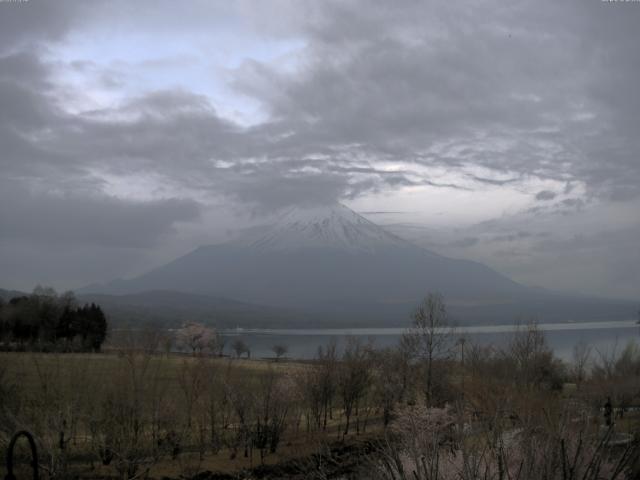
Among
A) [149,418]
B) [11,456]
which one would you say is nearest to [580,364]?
[149,418]

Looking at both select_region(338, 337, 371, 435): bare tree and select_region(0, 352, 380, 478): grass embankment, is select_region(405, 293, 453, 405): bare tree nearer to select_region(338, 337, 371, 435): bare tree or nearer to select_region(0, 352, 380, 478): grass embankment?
select_region(338, 337, 371, 435): bare tree

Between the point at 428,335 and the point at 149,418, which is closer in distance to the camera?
the point at 149,418

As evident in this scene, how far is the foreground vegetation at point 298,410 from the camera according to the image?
1684cm

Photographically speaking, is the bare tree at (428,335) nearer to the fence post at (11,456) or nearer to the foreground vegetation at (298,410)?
the foreground vegetation at (298,410)

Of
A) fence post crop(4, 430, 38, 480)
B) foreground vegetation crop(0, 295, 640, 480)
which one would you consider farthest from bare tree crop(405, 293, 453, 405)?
fence post crop(4, 430, 38, 480)

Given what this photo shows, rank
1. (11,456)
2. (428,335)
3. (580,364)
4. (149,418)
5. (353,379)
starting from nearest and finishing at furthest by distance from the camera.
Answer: (11,456) → (149,418) → (353,379) → (580,364) → (428,335)

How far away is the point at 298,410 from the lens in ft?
120

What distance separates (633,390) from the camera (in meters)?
39.7

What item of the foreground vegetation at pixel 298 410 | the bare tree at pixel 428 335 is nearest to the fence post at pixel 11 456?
the foreground vegetation at pixel 298 410

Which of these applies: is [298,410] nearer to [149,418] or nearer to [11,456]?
[149,418]

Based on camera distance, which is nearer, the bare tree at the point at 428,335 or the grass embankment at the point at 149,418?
the grass embankment at the point at 149,418

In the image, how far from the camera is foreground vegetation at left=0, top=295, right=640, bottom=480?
663 inches

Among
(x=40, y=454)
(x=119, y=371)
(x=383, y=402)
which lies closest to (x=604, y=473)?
(x=40, y=454)

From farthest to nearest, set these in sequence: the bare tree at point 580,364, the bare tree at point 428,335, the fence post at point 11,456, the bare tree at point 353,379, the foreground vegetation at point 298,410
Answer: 1. the bare tree at point 428,335
2. the bare tree at point 580,364
3. the bare tree at point 353,379
4. the foreground vegetation at point 298,410
5. the fence post at point 11,456
